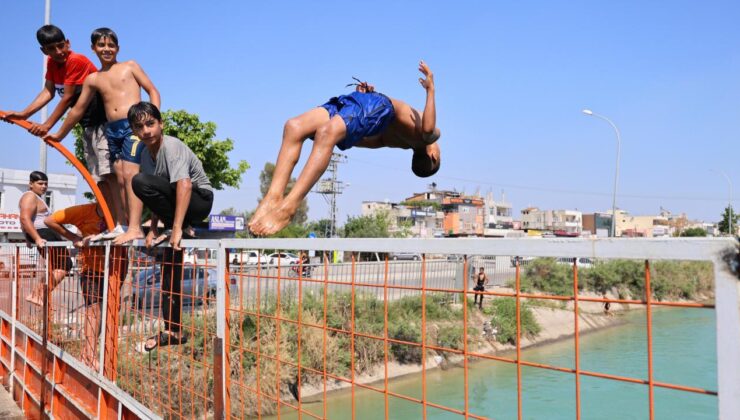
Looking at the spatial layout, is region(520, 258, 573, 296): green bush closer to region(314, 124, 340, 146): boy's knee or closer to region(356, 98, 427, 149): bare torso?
region(356, 98, 427, 149): bare torso

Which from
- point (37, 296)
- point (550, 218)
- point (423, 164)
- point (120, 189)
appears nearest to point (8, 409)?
point (37, 296)

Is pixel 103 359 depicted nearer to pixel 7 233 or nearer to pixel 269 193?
pixel 269 193

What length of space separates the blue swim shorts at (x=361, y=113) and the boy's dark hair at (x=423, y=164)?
0.37 meters

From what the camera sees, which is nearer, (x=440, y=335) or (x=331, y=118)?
(x=331, y=118)

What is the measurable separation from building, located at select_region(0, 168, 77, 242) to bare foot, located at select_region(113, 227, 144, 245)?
2527cm

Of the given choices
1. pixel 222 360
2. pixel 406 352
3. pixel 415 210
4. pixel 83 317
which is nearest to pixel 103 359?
pixel 83 317

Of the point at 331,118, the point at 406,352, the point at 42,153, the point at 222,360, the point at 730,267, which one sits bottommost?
the point at 406,352

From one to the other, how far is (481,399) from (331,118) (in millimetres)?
10143

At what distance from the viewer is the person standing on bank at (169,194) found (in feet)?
9.23

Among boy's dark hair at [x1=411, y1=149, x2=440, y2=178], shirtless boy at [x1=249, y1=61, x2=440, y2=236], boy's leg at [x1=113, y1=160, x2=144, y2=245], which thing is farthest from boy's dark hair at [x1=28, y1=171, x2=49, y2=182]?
boy's dark hair at [x1=411, y1=149, x2=440, y2=178]

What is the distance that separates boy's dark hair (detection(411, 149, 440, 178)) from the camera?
3270mm

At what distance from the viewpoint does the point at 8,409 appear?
16.3 ft

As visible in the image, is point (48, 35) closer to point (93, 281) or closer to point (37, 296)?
point (93, 281)

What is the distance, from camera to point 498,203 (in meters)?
82.6
